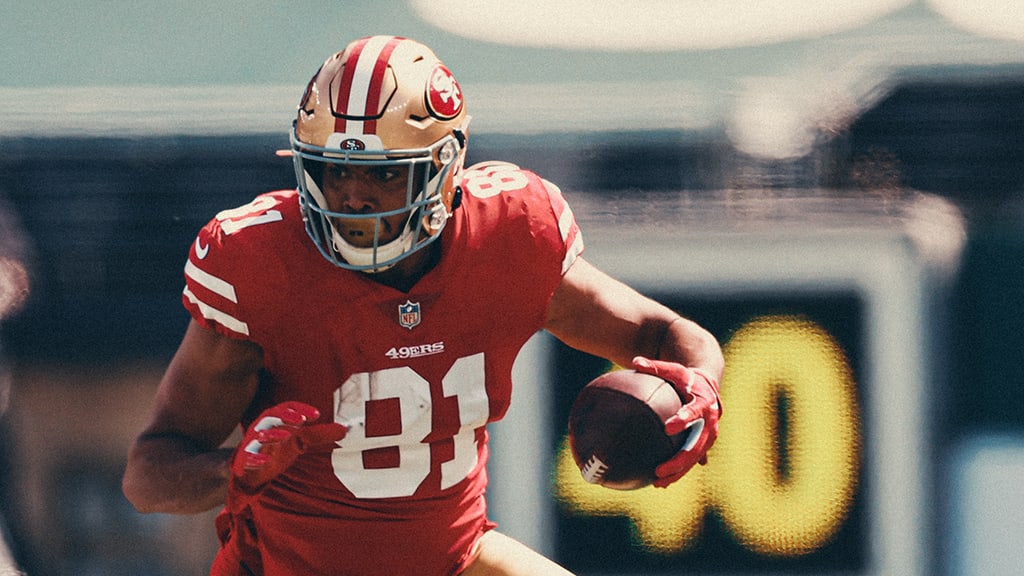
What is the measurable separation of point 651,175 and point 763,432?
24.1 inches

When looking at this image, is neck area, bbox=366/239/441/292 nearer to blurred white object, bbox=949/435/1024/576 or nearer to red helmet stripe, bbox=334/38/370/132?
red helmet stripe, bbox=334/38/370/132

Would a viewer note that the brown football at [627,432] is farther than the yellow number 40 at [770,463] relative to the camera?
No

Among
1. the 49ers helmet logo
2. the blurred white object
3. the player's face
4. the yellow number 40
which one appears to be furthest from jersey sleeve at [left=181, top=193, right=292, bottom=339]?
the blurred white object

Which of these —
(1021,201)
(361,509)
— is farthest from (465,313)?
(1021,201)

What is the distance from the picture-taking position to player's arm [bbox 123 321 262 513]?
5.06 ft

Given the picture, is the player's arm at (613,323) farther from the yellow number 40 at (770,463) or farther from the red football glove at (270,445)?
the yellow number 40 at (770,463)

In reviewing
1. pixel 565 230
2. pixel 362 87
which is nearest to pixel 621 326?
pixel 565 230

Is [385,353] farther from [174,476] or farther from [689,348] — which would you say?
[689,348]

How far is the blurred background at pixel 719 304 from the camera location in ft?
8.74

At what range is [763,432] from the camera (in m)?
2.67

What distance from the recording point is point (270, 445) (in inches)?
56.1

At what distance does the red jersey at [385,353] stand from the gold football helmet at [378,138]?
0.06 meters

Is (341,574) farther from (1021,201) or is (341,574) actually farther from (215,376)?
(1021,201)

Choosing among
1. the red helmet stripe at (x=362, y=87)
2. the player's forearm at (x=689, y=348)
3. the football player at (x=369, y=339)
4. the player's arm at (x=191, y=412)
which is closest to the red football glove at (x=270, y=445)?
the football player at (x=369, y=339)
